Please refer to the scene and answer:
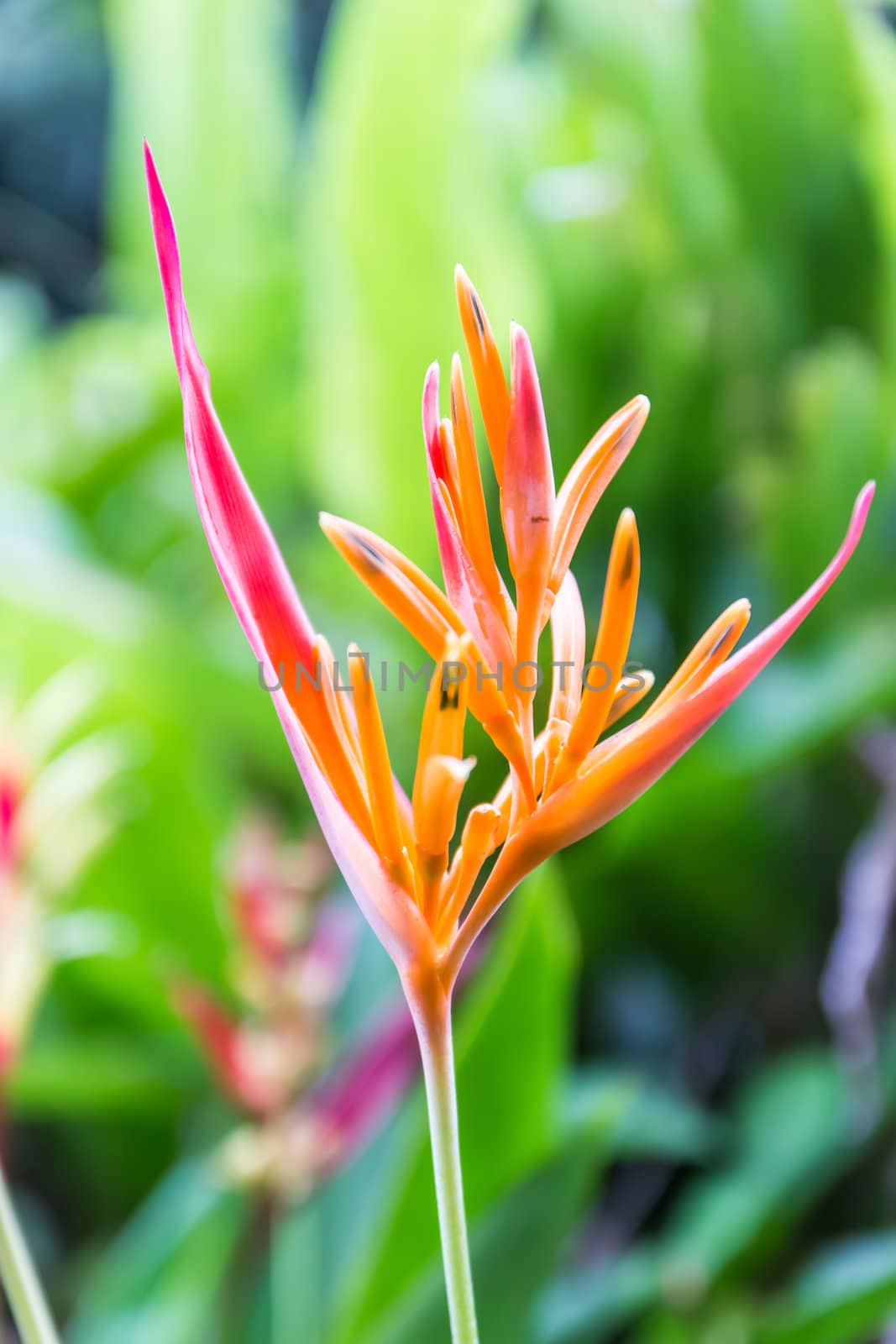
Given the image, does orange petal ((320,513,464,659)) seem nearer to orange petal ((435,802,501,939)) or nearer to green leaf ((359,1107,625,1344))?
orange petal ((435,802,501,939))

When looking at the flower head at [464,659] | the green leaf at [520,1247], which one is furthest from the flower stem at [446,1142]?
the green leaf at [520,1247]

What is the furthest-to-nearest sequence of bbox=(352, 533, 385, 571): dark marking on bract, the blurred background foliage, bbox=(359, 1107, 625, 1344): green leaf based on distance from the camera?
the blurred background foliage
bbox=(359, 1107, 625, 1344): green leaf
bbox=(352, 533, 385, 571): dark marking on bract

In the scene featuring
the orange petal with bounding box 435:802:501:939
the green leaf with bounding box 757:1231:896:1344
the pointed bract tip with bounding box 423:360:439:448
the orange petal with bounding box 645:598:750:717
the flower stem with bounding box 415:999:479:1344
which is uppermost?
the pointed bract tip with bounding box 423:360:439:448

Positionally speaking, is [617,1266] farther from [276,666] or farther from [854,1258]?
[276,666]

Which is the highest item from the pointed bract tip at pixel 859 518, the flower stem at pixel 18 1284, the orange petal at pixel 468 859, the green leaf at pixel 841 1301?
the pointed bract tip at pixel 859 518

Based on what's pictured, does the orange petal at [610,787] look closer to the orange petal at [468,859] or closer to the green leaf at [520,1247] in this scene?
the orange petal at [468,859]

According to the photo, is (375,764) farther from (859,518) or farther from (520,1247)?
(520,1247)

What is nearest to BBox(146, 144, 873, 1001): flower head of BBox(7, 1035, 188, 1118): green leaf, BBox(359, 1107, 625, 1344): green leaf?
BBox(359, 1107, 625, 1344): green leaf

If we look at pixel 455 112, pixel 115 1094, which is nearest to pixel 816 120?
pixel 455 112
